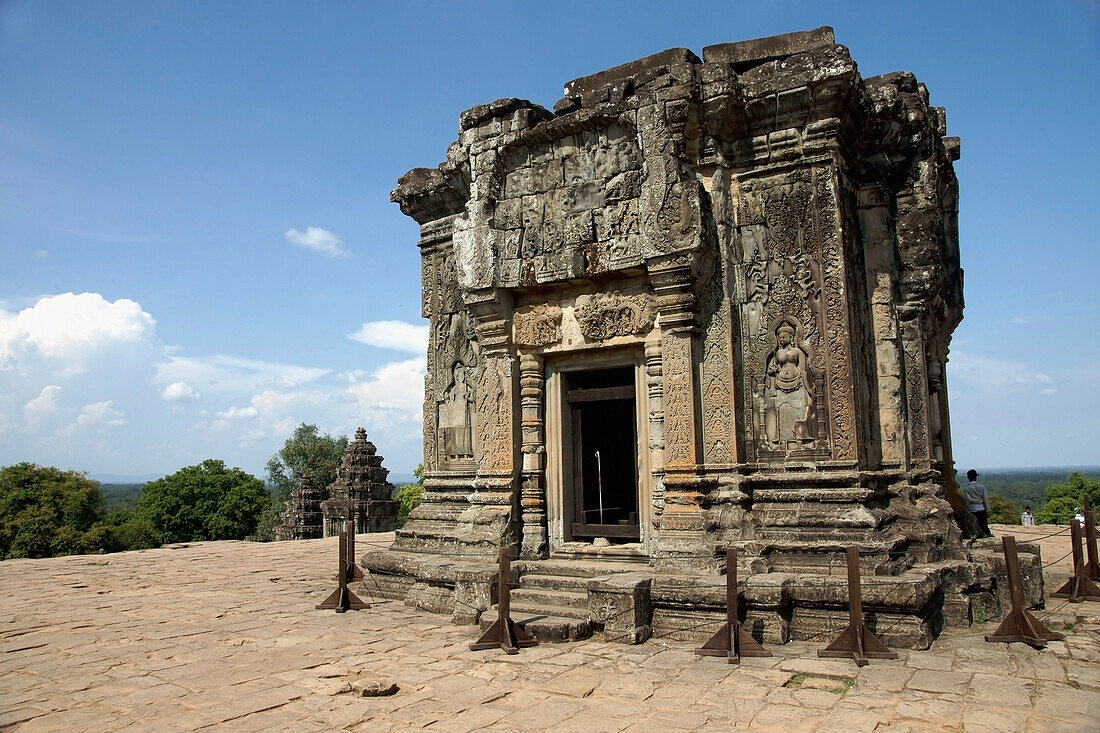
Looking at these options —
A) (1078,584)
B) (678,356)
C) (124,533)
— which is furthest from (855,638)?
(124,533)

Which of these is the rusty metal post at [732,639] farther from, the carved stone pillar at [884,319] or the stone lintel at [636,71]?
the stone lintel at [636,71]

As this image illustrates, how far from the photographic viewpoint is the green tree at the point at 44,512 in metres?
29.5

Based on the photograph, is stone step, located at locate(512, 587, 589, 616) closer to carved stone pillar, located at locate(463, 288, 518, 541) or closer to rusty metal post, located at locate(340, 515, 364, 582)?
carved stone pillar, located at locate(463, 288, 518, 541)

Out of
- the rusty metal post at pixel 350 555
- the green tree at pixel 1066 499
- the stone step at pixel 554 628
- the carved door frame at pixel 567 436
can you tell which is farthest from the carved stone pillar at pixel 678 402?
the green tree at pixel 1066 499

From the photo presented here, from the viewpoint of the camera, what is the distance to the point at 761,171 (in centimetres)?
821

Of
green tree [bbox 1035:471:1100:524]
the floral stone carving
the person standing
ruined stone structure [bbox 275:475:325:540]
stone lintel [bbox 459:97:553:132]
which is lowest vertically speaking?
green tree [bbox 1035:471:1100:524]

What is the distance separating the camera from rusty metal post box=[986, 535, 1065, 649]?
20.1 ft

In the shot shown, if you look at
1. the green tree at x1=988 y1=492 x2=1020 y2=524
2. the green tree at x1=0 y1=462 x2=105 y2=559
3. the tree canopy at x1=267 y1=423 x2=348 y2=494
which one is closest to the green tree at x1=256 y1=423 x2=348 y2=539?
the tree canopy at x1=267 y1=423 x2=348 y2=494

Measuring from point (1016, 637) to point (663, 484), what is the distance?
316cm

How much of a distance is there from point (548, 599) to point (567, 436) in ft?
6.85

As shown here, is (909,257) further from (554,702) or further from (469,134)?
(554,702)

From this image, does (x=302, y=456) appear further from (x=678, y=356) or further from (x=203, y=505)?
(x=678, y=356)

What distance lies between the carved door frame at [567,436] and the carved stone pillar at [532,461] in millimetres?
83

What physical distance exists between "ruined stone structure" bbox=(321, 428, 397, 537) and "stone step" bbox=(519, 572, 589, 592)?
17.5 m
